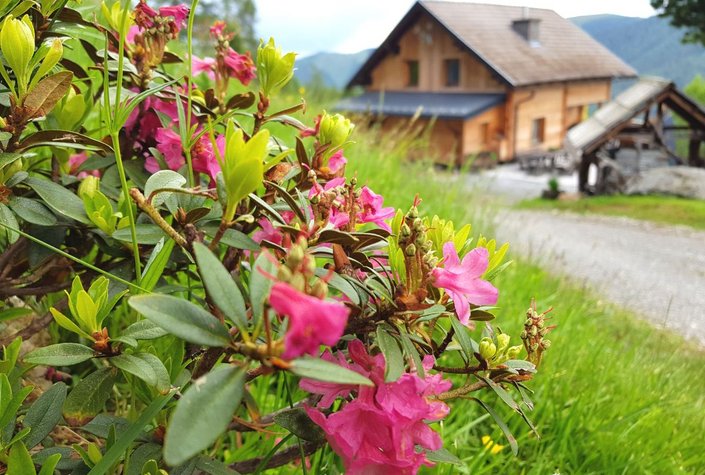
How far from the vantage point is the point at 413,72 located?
11.0 metres

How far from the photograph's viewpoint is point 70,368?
0.75 meters

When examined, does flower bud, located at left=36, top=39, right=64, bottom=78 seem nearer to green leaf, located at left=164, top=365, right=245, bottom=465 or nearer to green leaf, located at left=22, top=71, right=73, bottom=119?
green leaf, located at left=22, top=71, right=73, bottom=119

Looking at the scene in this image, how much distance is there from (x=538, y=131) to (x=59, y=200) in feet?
36.5

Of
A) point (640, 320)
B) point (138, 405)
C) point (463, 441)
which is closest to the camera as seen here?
point (138, 405)

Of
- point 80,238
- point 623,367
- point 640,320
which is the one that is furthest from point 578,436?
point 640,320

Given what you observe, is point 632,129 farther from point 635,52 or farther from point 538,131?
point 635,52

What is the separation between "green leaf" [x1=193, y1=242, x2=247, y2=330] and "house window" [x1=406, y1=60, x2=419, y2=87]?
1111 cm

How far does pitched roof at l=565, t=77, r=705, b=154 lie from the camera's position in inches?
312

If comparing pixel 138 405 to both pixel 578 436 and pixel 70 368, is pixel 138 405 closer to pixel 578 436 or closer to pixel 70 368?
pixel 70 368

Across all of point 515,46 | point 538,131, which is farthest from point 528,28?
point 538,131

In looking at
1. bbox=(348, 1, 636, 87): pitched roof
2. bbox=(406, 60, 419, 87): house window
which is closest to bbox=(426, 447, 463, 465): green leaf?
bbox=(348, 1, 636, 87): pitched roof

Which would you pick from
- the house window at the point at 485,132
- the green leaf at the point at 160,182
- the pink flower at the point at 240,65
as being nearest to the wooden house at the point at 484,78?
the house window at the point at 485,132

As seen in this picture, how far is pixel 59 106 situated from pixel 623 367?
111 cm

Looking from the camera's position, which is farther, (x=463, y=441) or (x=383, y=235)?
(x=463, y=441)
